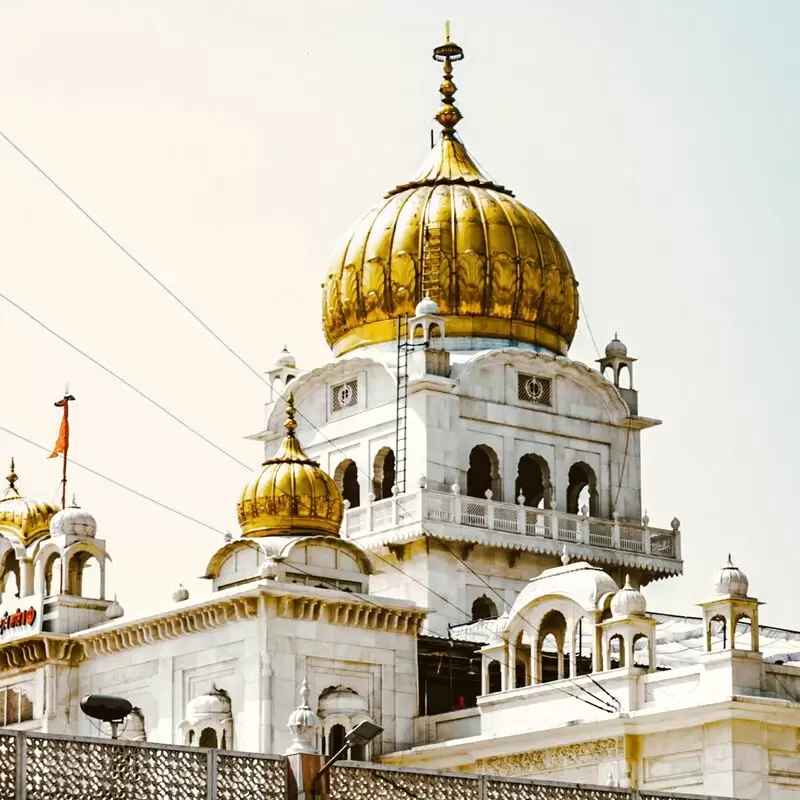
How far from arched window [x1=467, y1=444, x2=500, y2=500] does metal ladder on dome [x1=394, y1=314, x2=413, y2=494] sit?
1.62m

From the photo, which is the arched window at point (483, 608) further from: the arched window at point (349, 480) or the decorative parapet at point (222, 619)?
the decorative parapet at point (222, 619)

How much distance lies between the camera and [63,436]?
5500 centimetres

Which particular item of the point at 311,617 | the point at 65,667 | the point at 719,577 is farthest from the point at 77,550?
the point at 719,577

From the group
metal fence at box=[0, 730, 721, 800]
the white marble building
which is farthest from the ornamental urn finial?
metal fence at box=[0, 730, 721, 800]

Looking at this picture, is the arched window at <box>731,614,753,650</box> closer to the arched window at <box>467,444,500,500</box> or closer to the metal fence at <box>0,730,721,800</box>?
the arched window at <box>467,444,500,500</box>

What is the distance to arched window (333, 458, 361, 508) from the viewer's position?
186 ft

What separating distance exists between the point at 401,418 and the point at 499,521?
3.08m

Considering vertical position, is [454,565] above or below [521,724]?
above

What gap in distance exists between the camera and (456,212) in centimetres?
5728

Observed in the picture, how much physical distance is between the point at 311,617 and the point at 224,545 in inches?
107

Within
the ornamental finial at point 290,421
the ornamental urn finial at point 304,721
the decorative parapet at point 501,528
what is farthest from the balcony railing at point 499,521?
the ornamental urn finial at point 304,721

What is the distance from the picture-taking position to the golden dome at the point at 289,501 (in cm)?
4919

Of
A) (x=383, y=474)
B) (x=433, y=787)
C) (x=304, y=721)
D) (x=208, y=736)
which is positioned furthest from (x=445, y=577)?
(x=433, y=787)

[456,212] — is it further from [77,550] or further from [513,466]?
[77,550]
